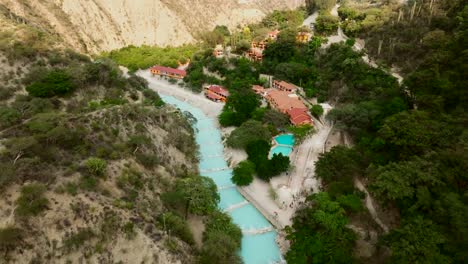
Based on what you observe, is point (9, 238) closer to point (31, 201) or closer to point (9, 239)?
point (9, 239)

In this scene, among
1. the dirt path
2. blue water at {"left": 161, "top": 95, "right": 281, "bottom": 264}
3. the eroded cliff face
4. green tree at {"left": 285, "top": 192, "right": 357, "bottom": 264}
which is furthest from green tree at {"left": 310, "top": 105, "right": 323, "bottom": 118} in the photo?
the eroded cliff face

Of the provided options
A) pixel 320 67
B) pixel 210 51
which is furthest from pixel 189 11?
pixel 320 67

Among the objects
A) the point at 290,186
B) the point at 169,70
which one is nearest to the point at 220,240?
the point at 290,186

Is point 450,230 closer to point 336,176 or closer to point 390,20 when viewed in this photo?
point 336,176

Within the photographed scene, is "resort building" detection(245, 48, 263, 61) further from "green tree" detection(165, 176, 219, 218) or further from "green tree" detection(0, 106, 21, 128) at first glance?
"green tree" detection(0, 106, 21, 128)

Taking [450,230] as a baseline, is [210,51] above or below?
above

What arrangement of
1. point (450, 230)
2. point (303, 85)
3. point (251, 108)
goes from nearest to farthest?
point (450, 230)
point (251, 108)
point (303, 85)
